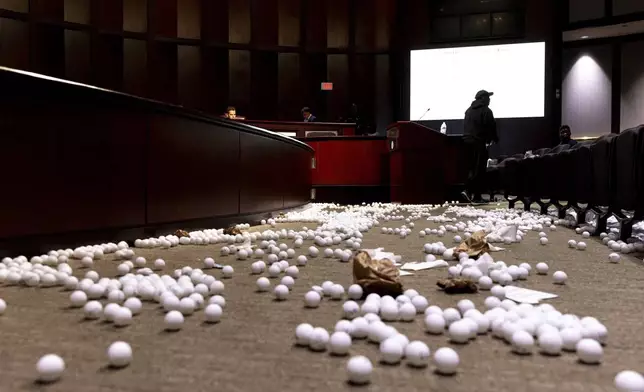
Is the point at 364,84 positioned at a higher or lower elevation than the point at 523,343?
higher

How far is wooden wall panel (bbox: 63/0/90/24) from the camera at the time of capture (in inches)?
351

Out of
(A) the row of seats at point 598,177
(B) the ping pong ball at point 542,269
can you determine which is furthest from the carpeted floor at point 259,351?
(A) the row of seats at point 598,177

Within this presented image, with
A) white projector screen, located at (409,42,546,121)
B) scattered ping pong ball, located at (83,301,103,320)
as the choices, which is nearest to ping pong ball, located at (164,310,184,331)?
scattered ping pong ball, located at (83,301,103,320)

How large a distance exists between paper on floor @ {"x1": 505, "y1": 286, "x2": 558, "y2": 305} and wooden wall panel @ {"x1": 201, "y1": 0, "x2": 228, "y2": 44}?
9402 millimetres

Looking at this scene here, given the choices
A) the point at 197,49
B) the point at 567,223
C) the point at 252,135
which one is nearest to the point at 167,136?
the point at 252,135

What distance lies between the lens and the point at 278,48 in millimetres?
10609

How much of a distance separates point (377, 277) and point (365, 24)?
10117 mm

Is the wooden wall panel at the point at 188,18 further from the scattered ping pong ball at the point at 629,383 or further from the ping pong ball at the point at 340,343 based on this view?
the scattered ping pong ball at the point at 629,383

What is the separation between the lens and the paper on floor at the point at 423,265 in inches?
82.1

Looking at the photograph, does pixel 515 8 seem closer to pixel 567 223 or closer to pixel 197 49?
pixel 197 49

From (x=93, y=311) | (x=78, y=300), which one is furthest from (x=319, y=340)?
(x=78, y=300)

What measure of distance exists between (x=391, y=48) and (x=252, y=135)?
25.1 ft

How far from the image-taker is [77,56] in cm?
905

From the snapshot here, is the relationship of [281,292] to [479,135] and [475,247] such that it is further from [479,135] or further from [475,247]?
[479,135]
